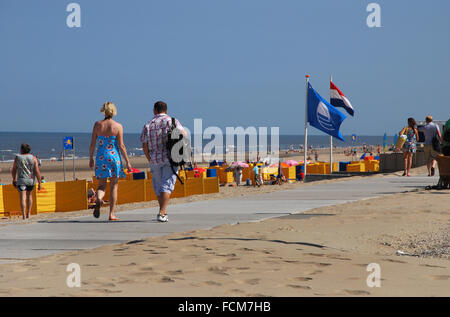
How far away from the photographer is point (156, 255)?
5059 millimetres

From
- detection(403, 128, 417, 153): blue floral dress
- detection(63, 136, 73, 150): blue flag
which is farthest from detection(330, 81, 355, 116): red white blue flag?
detection(63, 136, 73, 150): blue flag

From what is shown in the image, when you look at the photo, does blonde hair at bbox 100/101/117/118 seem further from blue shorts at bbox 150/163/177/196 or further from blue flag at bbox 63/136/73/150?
blue flag at bbox 63/136/73/150

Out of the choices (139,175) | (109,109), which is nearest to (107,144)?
(109,109)

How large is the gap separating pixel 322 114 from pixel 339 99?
Answer: 2.05 meters

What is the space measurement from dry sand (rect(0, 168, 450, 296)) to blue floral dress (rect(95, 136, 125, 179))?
5.81ft

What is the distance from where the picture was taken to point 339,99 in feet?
74.0

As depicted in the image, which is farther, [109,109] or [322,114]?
[322,114]

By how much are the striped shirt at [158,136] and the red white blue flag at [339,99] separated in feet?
52.0

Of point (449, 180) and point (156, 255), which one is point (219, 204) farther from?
point (156, 255)

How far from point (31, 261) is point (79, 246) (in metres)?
0.90

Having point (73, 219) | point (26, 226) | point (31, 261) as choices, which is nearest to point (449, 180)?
point (73, 219)

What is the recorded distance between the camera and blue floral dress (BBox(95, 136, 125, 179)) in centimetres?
780

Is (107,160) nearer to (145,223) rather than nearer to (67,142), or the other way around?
(145,223)

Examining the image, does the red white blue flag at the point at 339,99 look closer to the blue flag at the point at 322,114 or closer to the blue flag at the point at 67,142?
the blue flag at the point at 322,114
